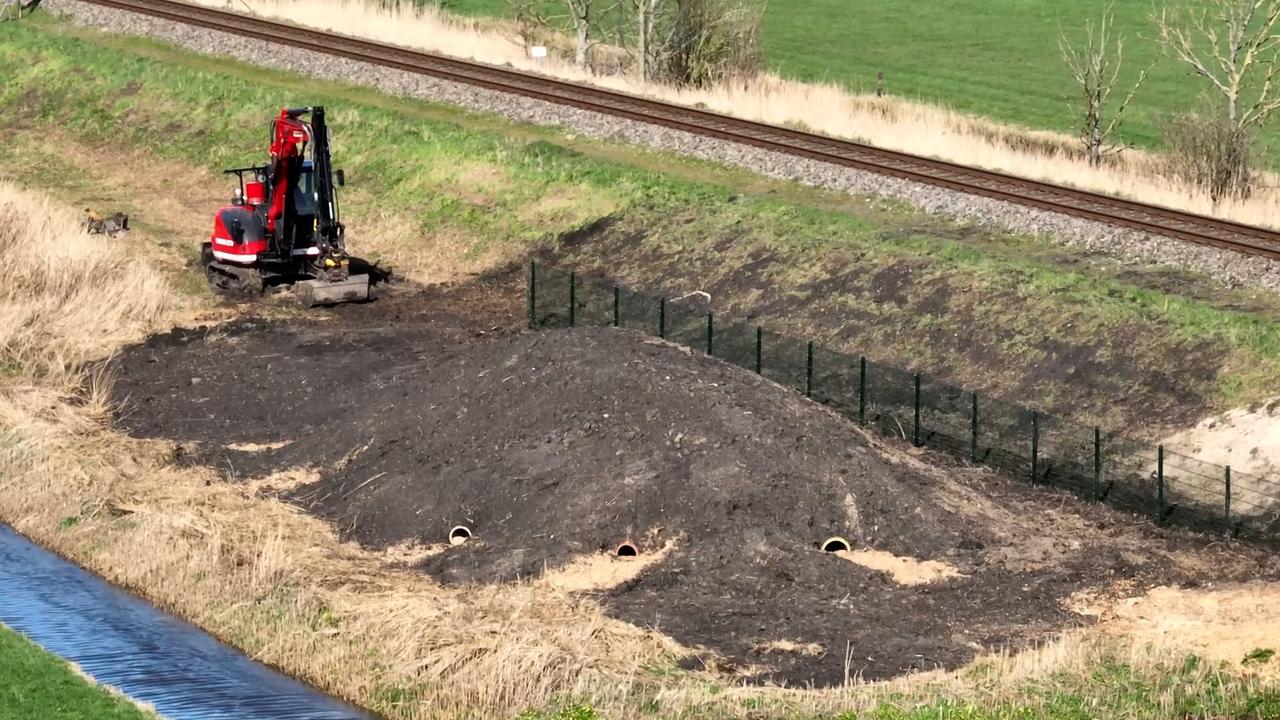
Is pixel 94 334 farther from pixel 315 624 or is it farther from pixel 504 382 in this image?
pixel 315 624

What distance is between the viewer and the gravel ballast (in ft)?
124

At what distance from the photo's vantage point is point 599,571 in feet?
90.3

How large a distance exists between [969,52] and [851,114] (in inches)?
904

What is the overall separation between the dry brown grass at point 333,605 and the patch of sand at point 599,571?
35 cm

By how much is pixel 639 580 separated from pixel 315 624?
4.43 metres

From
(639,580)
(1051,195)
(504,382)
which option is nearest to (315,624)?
(639,580)

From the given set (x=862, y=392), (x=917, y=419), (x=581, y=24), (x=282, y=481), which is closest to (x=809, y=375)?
(x=862, y=392)

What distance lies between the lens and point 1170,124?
4762 centimetres

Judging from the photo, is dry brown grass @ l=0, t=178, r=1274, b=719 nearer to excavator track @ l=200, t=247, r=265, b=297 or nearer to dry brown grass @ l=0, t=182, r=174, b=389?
dry brown grass @ l=0, t=182, r=174, b=389

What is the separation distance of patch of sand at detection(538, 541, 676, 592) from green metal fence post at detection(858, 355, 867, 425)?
6.85 metres

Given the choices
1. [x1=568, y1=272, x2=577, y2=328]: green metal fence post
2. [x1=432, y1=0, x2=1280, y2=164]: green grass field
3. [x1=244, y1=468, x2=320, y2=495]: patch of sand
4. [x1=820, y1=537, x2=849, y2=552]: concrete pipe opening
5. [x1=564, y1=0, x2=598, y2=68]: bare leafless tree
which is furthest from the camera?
[x1=432, y1=0, x2=1280, y2=164]: green grass field

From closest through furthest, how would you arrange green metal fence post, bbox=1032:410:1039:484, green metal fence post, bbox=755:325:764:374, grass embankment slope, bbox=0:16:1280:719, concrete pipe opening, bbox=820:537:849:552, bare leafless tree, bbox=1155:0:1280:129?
grass embankment slope, bbox=0:16:1280:719 → concrete pipe opening, bbox=820:537:849:552 → green metal fence post, bbox=1032:410:1039:484 → green metal fence post, bbox=755:325:764:374 → bare leafless tree, bbox=1155:0:1280:129

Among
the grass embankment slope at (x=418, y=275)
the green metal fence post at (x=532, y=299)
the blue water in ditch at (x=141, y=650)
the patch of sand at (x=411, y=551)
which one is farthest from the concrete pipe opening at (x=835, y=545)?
the green metal fence post at (x=532, y=299)

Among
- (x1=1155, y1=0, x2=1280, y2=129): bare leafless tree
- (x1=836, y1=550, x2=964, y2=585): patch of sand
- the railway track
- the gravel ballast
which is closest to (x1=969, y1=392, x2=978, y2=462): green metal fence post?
(x1=836, y1=550, x2=964, y2=585): patch of sand
